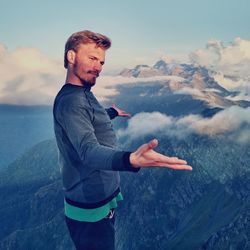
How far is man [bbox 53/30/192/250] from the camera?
396 inches

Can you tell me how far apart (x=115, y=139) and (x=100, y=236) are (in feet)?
9.52

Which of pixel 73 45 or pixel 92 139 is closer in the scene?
pixel 92 139

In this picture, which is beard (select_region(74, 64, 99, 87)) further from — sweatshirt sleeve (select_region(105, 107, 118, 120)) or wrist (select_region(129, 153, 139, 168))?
sweatshirt sleeve (select_region(105, 107, 118, 120))

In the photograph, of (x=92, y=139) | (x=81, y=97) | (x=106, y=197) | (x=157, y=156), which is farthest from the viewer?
(x=106, y=197)

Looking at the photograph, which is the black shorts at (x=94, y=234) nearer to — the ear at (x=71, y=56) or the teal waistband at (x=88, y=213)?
the teal waistband at (x=88, y=213)

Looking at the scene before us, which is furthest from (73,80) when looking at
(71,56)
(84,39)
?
(84,39)

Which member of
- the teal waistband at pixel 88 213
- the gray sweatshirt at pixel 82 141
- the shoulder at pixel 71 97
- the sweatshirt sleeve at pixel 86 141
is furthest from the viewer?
the teal waistband at pixel 88 213

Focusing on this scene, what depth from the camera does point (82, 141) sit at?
368 inches

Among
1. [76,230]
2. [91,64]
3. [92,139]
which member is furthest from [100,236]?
[91,64]

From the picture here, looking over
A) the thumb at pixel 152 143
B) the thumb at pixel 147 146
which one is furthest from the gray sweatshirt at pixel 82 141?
the thumb at pixel 152 143

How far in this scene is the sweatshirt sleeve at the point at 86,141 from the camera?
27.6 ft

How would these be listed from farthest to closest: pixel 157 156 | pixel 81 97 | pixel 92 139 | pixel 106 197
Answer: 1. pixel 106 197
2. pixel 81 97
3. pixel 92 139
4. pixel 157 156

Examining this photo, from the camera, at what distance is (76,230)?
11.4 metres

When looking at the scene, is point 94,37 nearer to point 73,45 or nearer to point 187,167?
point 73,45
